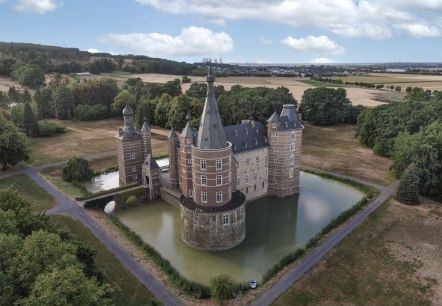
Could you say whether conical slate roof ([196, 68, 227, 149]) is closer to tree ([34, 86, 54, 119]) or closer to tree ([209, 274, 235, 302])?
tree ([209, 274, 235, 302])

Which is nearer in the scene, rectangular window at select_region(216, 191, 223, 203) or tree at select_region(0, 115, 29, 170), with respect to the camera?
rectangular window at select_region(216, 191, 223, 203)

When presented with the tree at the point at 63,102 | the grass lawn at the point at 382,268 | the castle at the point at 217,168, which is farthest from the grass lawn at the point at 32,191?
the tree at the point at 63,102

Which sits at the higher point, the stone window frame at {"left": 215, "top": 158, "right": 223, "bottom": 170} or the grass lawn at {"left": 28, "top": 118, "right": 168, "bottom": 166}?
the stone window frame at {"left": 215, "top": 158, "right": 223, "bottom": 170}

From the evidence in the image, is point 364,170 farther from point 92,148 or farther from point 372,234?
point 92,148

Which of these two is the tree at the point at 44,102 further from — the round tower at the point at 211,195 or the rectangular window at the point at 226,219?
the rectangular window at the point at 226,219

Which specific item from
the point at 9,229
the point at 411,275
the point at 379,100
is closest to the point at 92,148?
the point at 9,229

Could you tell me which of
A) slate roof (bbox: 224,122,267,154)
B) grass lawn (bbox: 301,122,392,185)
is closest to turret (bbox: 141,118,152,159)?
slate roof (bbox: 224,122,267,154)
